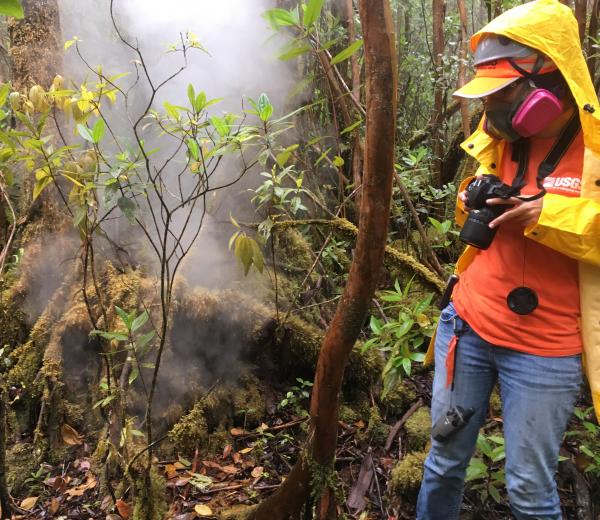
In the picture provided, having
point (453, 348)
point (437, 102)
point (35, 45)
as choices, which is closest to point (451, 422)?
point (453, 348)

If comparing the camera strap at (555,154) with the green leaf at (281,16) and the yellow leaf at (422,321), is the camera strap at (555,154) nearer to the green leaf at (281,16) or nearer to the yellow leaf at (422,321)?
the yellow leaf at (422,321)

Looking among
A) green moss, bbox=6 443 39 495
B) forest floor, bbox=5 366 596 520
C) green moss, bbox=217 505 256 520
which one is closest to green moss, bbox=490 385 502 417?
forest floor, bbox=5 366 596 520

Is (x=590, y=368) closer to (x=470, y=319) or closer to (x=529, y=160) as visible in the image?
(x=470, y=319)

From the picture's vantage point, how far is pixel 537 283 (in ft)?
5.27

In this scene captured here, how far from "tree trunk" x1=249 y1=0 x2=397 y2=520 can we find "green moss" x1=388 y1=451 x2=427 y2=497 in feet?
2.09

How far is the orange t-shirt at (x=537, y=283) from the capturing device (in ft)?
5.20

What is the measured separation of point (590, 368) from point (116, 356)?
2519 mm

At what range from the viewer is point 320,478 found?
207 cm

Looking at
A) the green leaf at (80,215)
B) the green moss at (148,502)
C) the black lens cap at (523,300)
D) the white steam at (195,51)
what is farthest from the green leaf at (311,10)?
the green moss at (148,502)

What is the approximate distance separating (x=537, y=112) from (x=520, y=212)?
12.9 inches

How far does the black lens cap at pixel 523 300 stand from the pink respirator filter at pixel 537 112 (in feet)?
1.75

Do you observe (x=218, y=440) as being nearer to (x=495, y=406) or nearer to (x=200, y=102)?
(x=495, y=406)

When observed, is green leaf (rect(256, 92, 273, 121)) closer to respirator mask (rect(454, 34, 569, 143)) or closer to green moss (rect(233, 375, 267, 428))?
respirator mask (rect(454, 34, 569, 143))

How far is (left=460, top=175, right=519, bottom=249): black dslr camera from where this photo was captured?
1.64m
